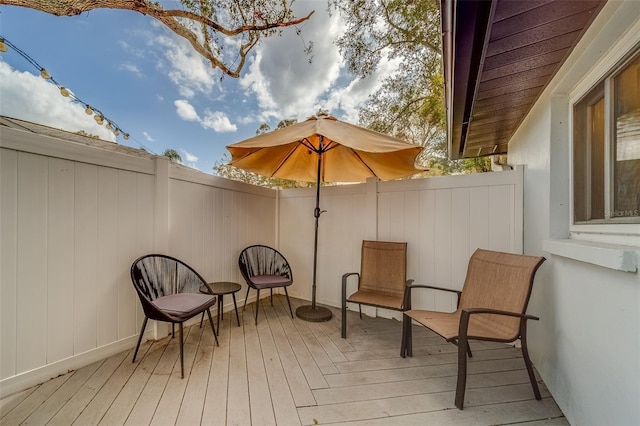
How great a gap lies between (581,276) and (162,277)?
3297mm

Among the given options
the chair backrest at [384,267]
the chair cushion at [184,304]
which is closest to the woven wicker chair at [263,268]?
the chair cushion at [184,304]

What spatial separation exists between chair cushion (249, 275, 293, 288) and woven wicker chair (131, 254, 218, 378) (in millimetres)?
597

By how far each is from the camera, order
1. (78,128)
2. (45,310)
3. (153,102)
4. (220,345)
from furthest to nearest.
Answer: (153,102)
(78,128)
(220,345)
(45,310)

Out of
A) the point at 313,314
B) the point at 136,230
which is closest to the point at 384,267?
the point at 313,314

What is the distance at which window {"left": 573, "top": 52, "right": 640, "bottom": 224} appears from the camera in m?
1.24

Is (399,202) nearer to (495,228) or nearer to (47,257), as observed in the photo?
(495,228)

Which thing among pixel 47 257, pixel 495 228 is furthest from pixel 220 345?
pixel 495 228

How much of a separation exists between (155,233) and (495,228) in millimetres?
3581

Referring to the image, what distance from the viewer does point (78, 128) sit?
4660 mm

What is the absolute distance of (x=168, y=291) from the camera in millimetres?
2492

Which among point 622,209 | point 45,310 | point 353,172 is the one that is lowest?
point 45,310

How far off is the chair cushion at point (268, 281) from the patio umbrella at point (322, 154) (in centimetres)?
42

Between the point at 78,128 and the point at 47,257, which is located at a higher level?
the point at 78,128

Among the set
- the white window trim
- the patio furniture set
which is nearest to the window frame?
the white window trim
